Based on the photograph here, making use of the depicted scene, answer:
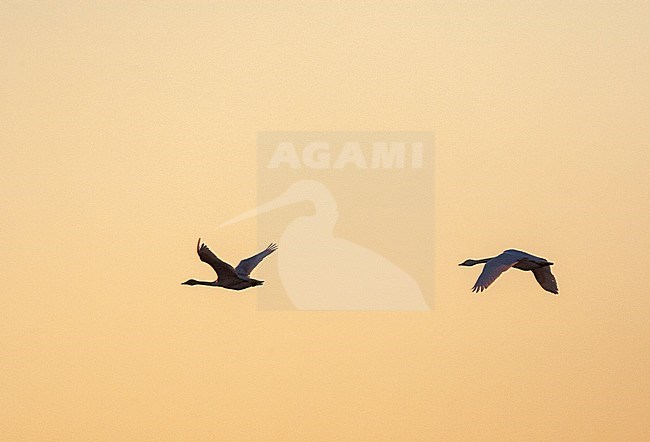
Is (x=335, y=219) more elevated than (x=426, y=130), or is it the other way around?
(x=426, y=130)

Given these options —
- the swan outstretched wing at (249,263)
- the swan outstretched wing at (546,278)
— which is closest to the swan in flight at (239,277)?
the swan outstretched wing at (249,263)

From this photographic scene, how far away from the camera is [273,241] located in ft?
15.0

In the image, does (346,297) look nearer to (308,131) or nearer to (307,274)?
(307,274)

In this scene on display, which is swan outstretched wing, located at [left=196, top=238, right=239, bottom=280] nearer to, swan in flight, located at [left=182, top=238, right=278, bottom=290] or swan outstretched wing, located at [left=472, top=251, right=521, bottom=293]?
swan in flight, located at [left=182, top=238, right=278, bottom=290]

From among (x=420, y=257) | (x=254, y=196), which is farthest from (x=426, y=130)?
(x=254, y=196)

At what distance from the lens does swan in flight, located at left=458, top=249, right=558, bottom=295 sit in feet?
12.4

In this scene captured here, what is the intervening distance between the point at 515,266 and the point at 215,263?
4.68 feet

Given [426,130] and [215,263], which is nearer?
[215,263]

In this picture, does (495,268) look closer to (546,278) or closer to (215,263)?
(546,278)

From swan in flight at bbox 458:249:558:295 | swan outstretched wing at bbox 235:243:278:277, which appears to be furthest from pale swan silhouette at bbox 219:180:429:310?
swan in flight at bbox 458:249:558:295

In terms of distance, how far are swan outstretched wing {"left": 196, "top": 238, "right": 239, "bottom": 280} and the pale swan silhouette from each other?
44 cm

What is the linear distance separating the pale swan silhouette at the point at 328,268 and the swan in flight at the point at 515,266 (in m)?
0.38

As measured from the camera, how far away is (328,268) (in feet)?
15.2

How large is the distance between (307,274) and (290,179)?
19.5 inches
